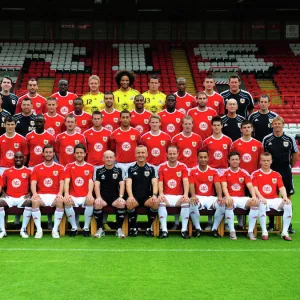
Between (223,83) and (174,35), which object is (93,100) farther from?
(174,35)

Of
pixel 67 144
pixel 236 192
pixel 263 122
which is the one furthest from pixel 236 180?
pixel 67 144

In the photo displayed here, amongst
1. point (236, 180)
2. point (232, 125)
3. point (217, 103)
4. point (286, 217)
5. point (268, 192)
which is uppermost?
point (217, 103)

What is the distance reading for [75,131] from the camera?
8.11 meters

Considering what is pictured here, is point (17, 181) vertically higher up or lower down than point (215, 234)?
higher up

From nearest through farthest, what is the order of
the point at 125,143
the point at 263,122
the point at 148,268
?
the point at 148,268 → the point at 125,143 → the point at 263,122

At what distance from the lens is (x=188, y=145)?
805 cm

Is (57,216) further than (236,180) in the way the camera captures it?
No

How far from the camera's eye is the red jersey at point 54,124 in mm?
8406

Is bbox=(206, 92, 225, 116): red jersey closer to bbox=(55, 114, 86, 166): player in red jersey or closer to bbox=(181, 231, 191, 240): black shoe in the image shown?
bbox=(55, 114, 86, 166): player in red jersey

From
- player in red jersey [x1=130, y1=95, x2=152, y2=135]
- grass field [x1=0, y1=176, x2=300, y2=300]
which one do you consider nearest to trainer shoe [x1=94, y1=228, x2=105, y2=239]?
grass field [x1=0, y1=176, x2=300, y2=300]

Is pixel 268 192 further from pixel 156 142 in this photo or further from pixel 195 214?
pixel 156 142

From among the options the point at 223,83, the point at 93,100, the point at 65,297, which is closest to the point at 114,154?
the point at 93,100

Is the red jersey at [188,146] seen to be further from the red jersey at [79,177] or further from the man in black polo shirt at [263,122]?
the red jersey at [79,177]

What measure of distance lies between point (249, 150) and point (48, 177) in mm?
2991
